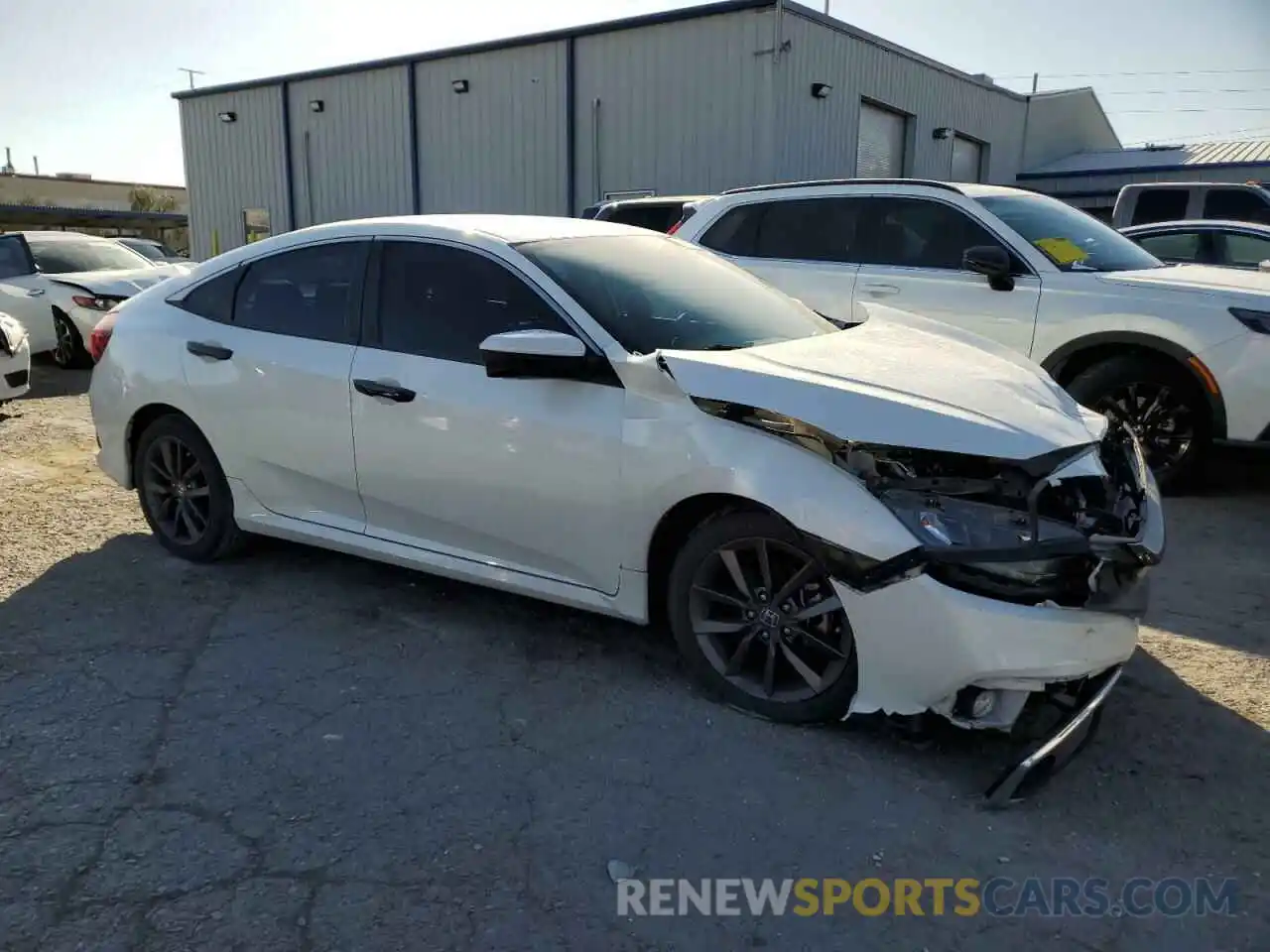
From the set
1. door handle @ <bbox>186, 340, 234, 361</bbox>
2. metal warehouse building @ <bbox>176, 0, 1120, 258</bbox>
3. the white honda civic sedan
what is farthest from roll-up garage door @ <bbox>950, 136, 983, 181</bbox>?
door handle @ <bbox>186, 340, 234, 361</bbox>

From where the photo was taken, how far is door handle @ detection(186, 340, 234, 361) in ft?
14.8

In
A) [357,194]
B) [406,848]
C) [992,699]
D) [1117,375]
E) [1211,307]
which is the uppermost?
[357,194]

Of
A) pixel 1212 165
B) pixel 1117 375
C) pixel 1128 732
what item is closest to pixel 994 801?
pixel 1128 732

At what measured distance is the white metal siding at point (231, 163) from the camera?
22.2 m

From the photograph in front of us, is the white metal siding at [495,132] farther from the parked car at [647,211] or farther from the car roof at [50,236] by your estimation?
the parked car at [647,211]

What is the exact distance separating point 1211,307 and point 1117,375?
62cm

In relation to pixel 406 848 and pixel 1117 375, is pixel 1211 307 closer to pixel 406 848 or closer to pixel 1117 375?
pixel 1117 375

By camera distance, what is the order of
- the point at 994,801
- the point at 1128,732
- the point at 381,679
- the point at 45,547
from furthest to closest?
the point at 45,547 < the point at 381,679 < the point at 1128,732 < the point at 994,801

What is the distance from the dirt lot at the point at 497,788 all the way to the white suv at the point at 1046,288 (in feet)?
6.12

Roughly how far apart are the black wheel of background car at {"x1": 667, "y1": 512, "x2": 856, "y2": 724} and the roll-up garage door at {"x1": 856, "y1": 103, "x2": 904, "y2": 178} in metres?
15.3

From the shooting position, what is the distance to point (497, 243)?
3.93m

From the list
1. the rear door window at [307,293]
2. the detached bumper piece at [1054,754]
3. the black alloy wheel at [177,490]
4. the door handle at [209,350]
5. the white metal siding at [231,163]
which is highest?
the white metal siding at [231,163]

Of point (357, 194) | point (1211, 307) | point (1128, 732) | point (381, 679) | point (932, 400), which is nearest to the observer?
point (932, 400)

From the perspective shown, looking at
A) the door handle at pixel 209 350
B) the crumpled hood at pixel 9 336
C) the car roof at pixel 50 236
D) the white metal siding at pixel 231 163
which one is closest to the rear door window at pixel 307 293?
the door handle at pixel 209 350
